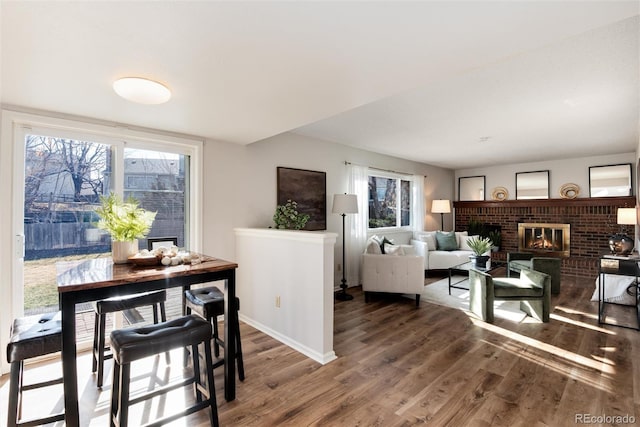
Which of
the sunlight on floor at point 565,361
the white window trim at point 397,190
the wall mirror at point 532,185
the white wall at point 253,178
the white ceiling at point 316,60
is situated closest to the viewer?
the white ceiling at point 316,60

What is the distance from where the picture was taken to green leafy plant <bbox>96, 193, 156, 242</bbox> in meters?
2.06

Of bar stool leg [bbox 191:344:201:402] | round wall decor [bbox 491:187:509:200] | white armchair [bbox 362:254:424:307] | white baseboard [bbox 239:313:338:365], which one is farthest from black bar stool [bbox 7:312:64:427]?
round wall decor [bbox 491:187:509:200]

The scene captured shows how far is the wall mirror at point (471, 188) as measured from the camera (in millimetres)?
7301

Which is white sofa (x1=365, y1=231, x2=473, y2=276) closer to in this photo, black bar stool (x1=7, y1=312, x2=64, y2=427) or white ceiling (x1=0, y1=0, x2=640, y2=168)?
white ceiling (x1=0, y1=0, x2=640, y2=168)

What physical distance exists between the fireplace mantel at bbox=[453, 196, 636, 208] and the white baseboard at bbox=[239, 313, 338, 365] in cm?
601

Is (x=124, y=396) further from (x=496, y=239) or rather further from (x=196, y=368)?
(x=496, y=239)

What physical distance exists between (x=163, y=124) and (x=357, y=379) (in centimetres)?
290

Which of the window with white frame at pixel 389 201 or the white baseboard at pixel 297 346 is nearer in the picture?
the white baseboard at pixel 297 346

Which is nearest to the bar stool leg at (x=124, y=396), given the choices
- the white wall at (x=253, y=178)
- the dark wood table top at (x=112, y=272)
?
the dark wood table top at (x=112, y=272)

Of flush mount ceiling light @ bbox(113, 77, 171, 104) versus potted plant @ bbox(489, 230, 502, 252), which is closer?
flush mount ceiling light @ bbox(113, 77, 171, 104)

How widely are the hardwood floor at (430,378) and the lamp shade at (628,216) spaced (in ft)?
6.13

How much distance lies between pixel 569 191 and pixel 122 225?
763cm

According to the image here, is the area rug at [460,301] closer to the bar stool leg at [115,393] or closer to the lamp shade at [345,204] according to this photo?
the lamp shade at [345,204]

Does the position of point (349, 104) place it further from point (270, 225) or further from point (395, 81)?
point (270, 225)
